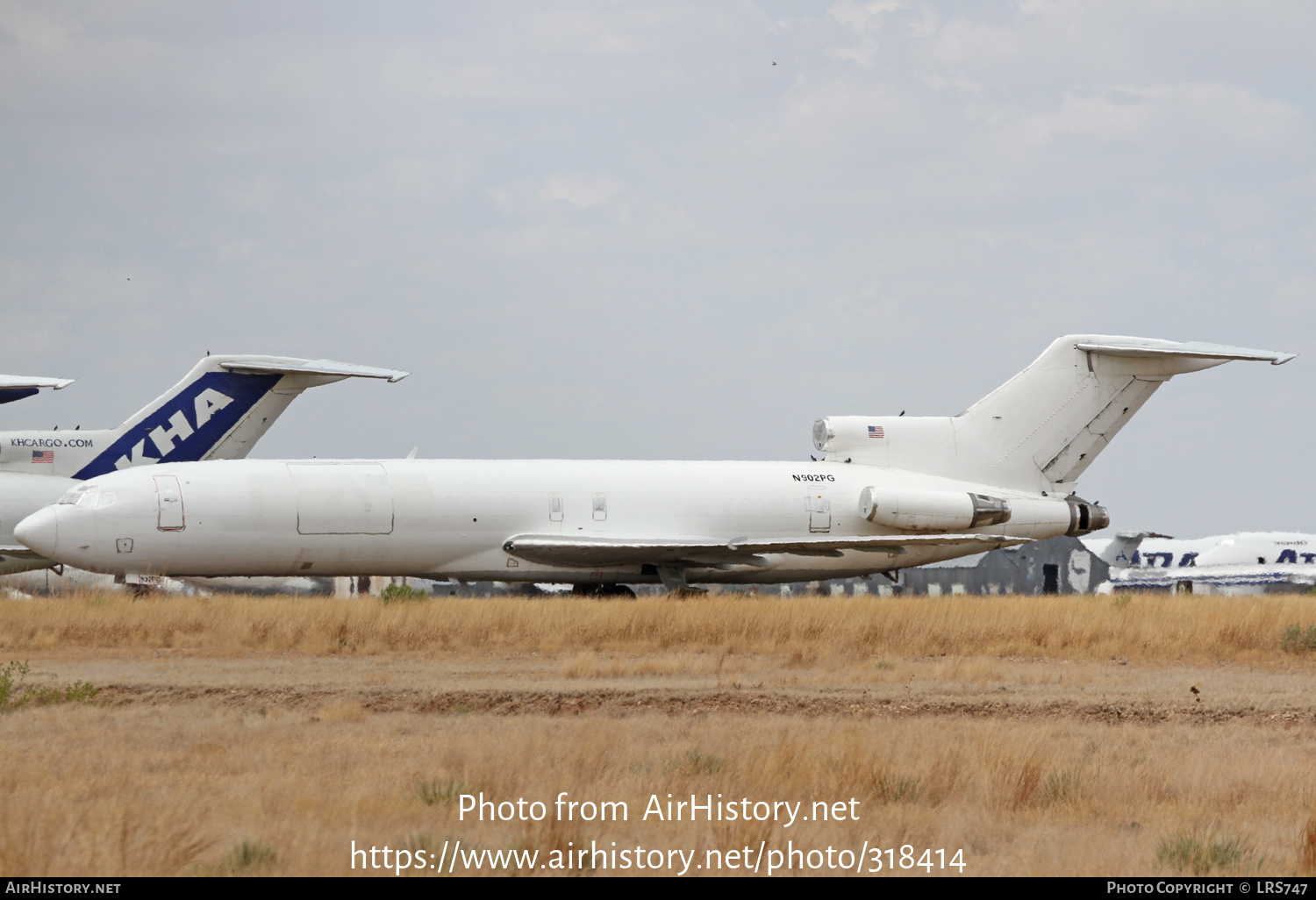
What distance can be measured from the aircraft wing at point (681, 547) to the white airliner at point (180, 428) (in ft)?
19.8

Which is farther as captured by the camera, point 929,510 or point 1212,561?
point 1212,561

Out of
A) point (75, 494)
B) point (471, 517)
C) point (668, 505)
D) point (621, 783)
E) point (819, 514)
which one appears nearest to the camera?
point (621, 783)

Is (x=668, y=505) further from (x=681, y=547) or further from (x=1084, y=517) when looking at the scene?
(x=1084, y=517)

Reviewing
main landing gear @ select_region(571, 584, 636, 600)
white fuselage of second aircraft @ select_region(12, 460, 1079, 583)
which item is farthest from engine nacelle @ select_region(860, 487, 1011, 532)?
main landing gear @ select_region(571, 584, 636, 600)

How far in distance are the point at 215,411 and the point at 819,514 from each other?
14.2 m

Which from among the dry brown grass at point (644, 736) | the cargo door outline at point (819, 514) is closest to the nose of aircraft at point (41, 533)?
the dry brown grass at point (644, 736)

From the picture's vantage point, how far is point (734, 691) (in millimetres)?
14758

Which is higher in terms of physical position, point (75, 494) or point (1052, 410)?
point (1052, 410)

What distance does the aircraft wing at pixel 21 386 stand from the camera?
3117cm

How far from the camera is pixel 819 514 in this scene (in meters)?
30.9

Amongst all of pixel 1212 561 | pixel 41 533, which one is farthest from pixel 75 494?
pixel 1212 561

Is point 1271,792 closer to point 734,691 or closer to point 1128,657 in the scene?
point 734,691

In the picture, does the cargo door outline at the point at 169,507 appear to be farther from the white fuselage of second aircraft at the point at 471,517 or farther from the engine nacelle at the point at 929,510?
the engine nacelle at the point at 929,510

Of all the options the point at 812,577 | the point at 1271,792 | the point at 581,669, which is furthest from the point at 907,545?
the point at 1271,792
